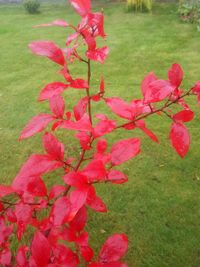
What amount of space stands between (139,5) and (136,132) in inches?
171

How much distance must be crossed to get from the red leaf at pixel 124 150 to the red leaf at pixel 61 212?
8.7 inches

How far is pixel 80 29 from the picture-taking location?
1.22 meters

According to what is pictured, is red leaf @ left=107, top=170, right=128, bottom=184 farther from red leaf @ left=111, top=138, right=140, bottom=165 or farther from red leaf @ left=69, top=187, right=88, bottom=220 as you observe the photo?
red leaf @ left=69, top=187, right=88, bottom=220

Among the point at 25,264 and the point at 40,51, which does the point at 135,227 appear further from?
the point at 40,51

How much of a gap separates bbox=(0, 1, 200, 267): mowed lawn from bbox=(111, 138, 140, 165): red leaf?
1155 millimetres

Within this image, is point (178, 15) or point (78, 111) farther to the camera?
point (178, 15)

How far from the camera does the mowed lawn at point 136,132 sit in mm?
2416

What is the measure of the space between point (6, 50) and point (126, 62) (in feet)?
6.38

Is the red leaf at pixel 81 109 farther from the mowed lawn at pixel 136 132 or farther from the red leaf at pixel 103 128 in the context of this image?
the mowed lawn at pixel 136 132

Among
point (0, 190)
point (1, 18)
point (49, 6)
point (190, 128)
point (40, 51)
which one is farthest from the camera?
point (49, 6)

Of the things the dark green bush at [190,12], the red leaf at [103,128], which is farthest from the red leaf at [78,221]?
the dark green bush at [190,12]

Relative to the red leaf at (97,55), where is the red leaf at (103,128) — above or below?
below

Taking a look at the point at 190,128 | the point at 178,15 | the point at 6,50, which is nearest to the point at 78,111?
the point at 190,128

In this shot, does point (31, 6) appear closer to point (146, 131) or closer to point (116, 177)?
point (116, 177)
